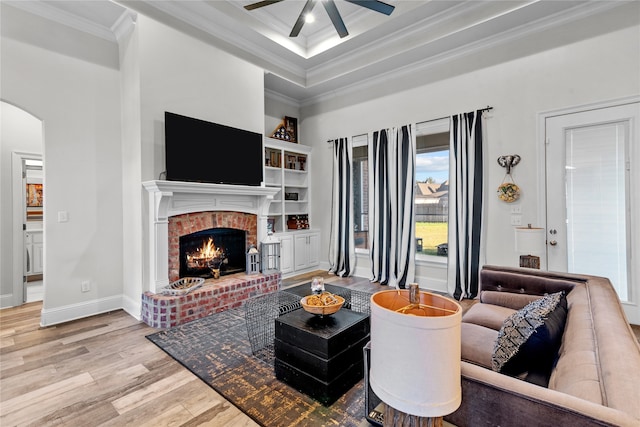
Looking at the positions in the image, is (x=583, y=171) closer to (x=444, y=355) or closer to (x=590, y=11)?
(x=590, y=11)

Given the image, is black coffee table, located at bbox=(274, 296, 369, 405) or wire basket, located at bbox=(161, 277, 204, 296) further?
wire basket, located at bbox=(161, 277, 204, 296)

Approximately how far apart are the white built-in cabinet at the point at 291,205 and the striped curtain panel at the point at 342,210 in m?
0.55

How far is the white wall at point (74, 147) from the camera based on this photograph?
3176 millimetres

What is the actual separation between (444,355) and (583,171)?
3849 millimetres

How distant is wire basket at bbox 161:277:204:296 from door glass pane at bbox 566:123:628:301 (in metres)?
4.47

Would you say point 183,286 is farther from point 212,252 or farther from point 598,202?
point 598,202

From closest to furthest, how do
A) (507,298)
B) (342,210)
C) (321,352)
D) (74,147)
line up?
(321,352) < (507,298) < (74,147) < (342,210)

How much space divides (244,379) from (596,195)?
13.6 feet

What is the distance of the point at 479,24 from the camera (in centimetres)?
362

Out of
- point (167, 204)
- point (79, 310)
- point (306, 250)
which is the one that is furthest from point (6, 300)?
point (306, 250)

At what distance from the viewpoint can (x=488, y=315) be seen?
2.21 metres

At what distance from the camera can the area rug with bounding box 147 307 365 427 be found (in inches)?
72.6

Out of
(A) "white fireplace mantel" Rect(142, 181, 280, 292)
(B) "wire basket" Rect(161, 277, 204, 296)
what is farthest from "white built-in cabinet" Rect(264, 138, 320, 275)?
(B) "wire basket" Rect(161, 277, 204, 296)

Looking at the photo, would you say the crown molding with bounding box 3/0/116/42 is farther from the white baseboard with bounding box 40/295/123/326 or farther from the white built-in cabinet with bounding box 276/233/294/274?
the white built-in cabinet with bounding box 276/233/294/274
